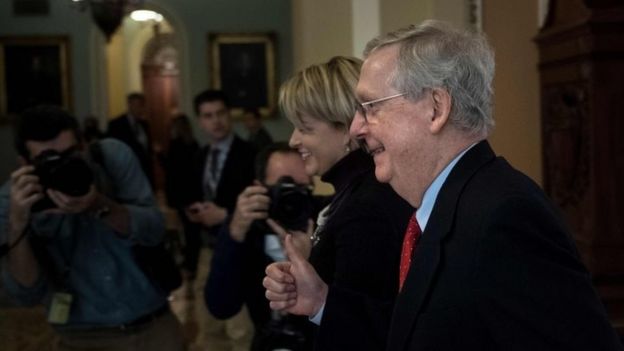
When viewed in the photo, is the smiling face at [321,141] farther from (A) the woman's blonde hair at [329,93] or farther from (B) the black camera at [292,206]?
(B) the black camera at [292,206]

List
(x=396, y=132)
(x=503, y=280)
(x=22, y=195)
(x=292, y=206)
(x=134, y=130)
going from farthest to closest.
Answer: (x=134, y=130), (x=22, y=195), (x=292, y=206), (x=396, y=132), (x=503, y=280)

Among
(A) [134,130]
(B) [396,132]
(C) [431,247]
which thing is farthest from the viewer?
(A) [134,130]

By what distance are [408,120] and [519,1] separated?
3.48m

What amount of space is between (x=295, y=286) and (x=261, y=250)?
34.0 inches

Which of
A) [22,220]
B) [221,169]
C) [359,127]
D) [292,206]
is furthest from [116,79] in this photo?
[359,127]

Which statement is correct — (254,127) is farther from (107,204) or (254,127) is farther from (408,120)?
(408,120)

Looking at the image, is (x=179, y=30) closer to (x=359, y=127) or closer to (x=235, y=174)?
(x=235, y=174)

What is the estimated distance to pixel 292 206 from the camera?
2.50 metres

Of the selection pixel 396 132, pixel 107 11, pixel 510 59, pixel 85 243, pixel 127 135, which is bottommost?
pixel 127 135

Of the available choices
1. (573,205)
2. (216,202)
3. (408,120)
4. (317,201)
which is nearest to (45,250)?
(317,201)

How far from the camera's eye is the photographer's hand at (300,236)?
2355mm

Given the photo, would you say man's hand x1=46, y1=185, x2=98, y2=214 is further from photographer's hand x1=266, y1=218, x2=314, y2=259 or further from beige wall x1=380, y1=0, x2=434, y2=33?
beige wall x1=380, y1=0, x2=434, y2=33

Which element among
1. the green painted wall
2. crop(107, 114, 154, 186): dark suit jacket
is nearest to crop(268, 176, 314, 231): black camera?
crop(107, 114, 154, 186): dark suit jacket

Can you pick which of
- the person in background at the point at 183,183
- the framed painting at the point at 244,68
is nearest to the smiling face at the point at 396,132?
the person in background at the point at 183,183
